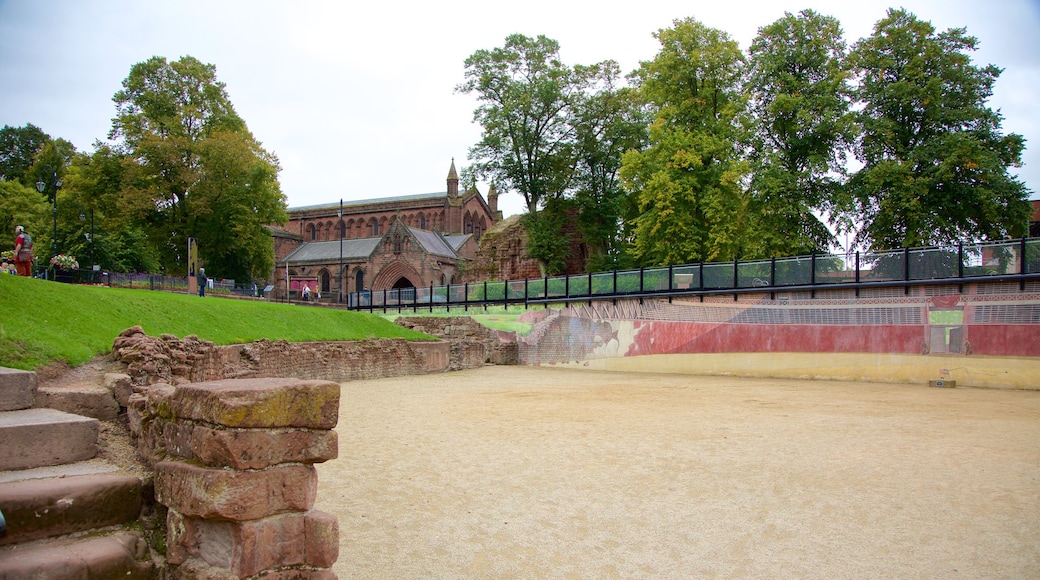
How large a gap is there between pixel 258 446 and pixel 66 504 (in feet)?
3.69

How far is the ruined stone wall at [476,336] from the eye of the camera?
2778cm

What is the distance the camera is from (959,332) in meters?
17.1

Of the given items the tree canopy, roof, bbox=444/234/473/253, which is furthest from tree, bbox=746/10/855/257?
roof, bbox=444/234/473/253

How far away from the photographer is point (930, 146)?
77.1ft

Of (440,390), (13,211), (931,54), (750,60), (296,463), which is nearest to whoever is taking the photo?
(296,463)

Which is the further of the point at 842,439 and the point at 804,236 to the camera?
the point at 804,236

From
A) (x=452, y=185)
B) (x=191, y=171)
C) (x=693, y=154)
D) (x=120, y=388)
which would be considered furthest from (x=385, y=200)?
(x=120, y=388)

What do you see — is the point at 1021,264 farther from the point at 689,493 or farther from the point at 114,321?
the point at 114,321

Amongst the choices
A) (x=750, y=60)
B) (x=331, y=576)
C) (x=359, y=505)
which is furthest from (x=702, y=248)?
(x=331, y=576)

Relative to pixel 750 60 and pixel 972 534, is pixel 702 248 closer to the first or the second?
pixel 750 60

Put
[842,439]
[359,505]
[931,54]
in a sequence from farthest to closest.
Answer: [931,54]
[842,439]
[359,505]

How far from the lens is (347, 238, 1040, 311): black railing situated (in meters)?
16.7

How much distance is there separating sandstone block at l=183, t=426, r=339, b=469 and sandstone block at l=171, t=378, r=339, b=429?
46 mm

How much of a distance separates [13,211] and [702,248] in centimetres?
5392
